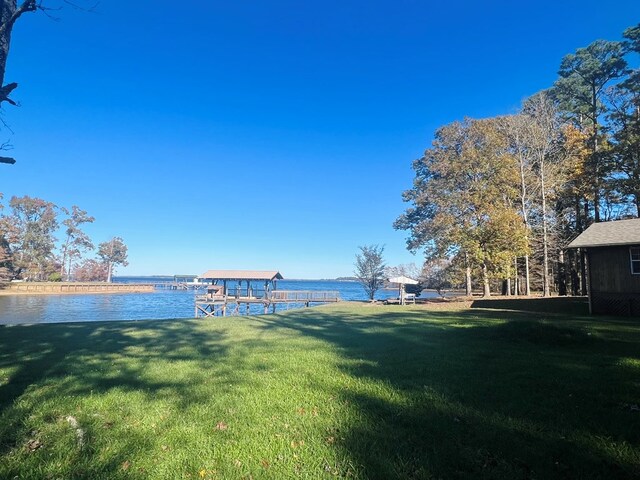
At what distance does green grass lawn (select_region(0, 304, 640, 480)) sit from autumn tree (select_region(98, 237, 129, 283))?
336ft

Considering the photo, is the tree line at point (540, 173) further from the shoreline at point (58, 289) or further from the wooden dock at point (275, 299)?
the shoreline at point (58, 289)

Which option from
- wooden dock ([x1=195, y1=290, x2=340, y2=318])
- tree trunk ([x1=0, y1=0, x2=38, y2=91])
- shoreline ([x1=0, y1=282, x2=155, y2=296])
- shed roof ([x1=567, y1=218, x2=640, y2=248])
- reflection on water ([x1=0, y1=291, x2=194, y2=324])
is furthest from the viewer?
shoreline ([x1=0, y1=282, x2=155, y2=296])

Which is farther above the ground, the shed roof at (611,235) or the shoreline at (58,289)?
the shed roof at (611,235)

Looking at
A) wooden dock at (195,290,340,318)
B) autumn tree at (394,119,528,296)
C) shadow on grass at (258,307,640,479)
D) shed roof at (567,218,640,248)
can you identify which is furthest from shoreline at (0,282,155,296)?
shed roof at (567,218,640,248)

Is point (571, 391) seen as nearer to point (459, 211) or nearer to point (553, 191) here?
point (459, 211)

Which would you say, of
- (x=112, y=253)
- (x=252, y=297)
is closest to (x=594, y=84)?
(x=252, y=297)

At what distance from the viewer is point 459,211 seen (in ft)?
92.8

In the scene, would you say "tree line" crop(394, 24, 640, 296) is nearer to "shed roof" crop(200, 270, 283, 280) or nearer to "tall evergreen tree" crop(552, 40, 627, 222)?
"tall evergreen tree" crop(552, 40, 627, 222)

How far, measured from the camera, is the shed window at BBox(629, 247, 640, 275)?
616 inches

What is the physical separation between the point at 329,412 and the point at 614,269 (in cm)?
1763

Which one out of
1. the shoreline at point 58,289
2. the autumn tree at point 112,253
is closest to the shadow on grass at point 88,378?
the shoreline at point 58,289

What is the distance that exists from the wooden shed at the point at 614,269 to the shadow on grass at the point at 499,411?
9.59 meters

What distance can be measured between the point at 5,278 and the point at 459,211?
253 ft

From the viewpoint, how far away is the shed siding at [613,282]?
15.7 metres
